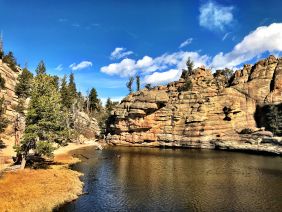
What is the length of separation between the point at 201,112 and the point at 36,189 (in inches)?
3485

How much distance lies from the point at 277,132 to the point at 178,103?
1687 inches

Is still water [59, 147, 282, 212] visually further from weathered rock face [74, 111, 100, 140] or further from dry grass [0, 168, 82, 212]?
weathered rock face [74, 111, 100, 140]

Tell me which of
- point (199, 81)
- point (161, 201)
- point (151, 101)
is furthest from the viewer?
point (199, 81)

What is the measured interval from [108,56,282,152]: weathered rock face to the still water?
4237 cm

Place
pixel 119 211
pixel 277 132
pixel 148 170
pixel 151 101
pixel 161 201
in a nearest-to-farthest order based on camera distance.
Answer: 1. pixel 119 211
2. pixel 161 201
3. pixel 148 170
4. pixel 277 132
5. pixel 151 101

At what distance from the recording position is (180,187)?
4631 centimetres

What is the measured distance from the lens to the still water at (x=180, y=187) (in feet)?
121

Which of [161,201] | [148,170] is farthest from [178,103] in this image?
[161,201]

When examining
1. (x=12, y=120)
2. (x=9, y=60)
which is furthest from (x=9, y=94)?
(x=9, y=60)

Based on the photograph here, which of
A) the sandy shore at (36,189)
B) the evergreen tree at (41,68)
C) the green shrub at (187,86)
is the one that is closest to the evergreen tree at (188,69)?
the green shrub at (187,86)

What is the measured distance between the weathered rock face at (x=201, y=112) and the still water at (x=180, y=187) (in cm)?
4237

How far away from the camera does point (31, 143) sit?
53.8 meters

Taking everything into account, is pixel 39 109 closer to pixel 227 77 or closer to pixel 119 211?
pixel 119 211

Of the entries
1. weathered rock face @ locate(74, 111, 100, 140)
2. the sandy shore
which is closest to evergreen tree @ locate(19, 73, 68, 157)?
the sandy shore
